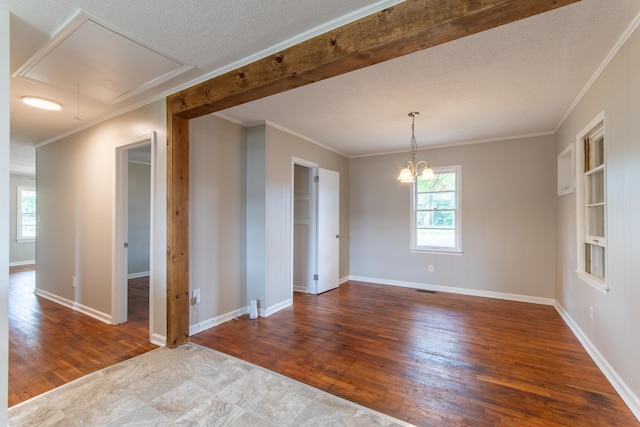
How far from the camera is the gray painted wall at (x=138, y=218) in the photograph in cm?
611

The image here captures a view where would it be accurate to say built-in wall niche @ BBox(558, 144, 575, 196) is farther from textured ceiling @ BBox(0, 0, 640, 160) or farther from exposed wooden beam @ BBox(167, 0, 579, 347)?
exposed wooden beam @ BBox(167, 0, 579, 347)

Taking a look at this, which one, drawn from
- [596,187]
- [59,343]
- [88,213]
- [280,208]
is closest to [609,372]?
[596,187]

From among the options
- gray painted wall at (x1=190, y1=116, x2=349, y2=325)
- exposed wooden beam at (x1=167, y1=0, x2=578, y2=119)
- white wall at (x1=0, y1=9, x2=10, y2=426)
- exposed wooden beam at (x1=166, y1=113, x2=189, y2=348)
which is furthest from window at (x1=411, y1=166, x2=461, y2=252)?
white wall at (x1=0, y1=9, x2=10, y2=426)

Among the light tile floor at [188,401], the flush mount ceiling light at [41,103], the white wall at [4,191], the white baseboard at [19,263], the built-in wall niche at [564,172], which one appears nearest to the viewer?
the white wall at [4,191]

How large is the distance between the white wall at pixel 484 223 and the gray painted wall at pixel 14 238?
841cm

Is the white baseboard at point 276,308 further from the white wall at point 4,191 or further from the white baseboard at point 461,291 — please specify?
the white wall at point 4,191

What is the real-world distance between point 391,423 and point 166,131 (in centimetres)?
297

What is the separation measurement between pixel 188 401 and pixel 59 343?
1.89 m

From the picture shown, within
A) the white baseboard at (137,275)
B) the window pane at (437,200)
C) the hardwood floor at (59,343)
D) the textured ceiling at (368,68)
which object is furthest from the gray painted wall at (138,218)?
the window pane at (437,200)

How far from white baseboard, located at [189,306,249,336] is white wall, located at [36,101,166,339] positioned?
35 cm

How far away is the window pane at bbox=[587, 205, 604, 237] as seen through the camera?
8.86ft

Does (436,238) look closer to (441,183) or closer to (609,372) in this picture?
(441,183)

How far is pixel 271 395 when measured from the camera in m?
2.10

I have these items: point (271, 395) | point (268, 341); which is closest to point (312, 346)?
point (268, 341)
